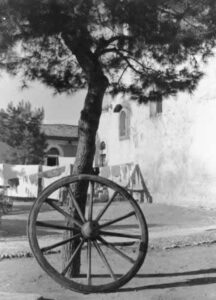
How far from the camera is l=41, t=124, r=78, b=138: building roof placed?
35569 mm

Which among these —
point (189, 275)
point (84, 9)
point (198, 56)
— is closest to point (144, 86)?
point (198, 56)

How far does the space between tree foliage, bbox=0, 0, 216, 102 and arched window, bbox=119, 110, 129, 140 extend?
13.4 m

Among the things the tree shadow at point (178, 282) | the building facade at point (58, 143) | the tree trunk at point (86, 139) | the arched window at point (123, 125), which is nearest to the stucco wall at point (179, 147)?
the arched window at point (123, 125)

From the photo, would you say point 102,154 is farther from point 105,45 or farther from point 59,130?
point 105,45

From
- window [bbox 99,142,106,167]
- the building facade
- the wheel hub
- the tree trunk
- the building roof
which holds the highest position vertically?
the building roof

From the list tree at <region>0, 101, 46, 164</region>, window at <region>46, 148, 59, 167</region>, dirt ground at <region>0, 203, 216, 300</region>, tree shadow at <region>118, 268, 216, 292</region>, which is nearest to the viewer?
dirt ground at <region>0, 203, 216, 300</region>

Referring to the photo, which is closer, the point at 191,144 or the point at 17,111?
the point at 191,144

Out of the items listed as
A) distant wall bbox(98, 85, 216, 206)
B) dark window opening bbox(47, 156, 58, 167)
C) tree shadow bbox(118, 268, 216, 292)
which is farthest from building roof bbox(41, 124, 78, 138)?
tree shadow bbox(118, 268, 216, 292)

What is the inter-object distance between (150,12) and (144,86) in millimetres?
1501

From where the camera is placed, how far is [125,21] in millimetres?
5371

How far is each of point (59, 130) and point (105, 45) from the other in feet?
102

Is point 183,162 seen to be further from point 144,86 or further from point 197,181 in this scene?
point 144,86

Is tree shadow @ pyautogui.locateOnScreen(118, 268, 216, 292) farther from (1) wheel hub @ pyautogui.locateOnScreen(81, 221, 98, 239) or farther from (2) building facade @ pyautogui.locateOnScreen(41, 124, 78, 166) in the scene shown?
(2) building facade @ pyautogui.locateOnScreen(41, 124, 78, 166)

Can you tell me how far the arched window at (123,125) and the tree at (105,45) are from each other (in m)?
13.4
